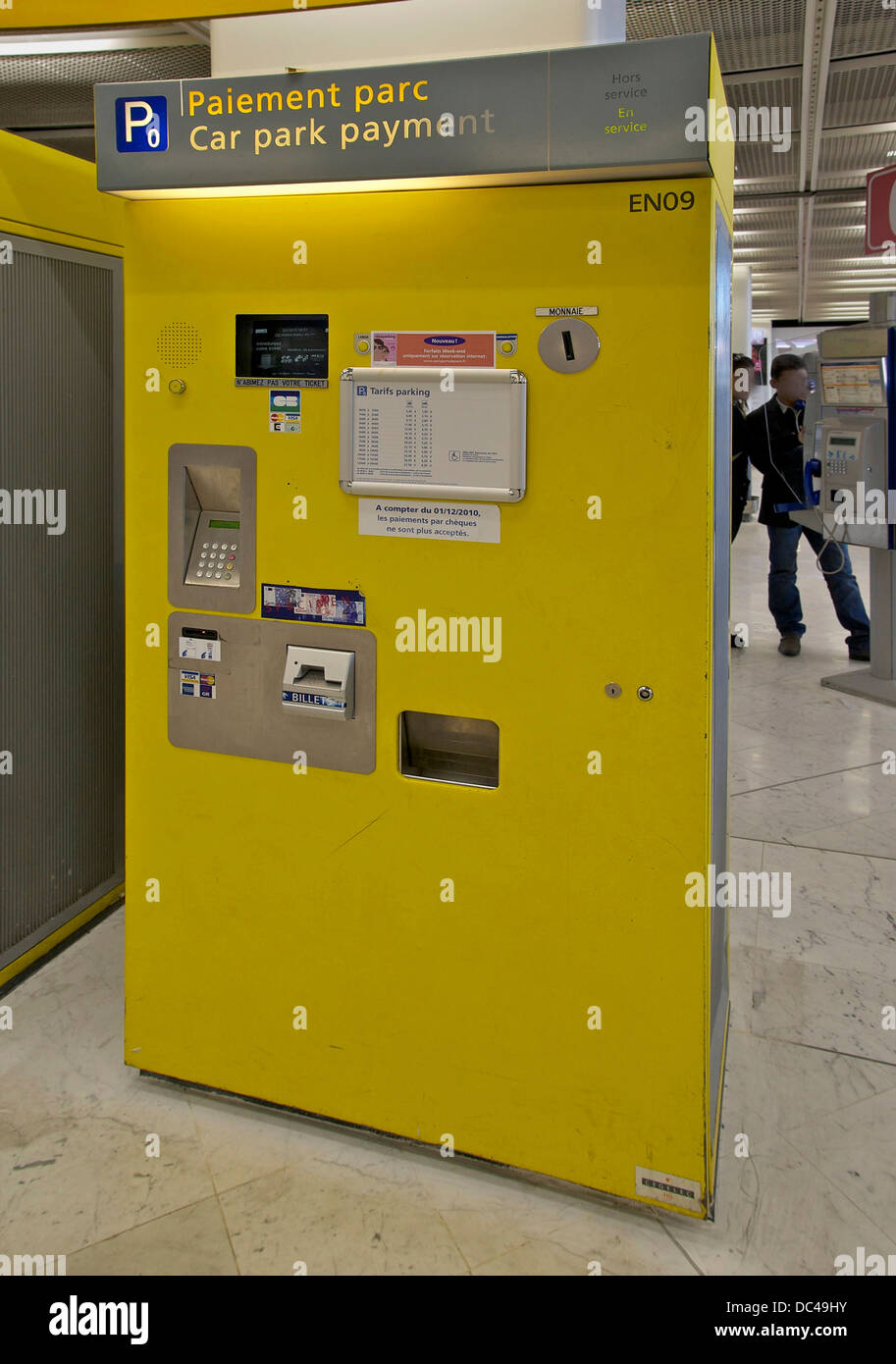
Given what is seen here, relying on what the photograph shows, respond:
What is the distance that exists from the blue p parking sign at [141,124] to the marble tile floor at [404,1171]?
200cm

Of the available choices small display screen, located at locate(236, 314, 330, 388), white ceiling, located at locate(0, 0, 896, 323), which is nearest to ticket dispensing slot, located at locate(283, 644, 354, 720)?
small display screen, located at locate(236, 314, 330, 388)

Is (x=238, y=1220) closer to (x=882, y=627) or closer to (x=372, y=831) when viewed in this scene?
(x=372, y=831)

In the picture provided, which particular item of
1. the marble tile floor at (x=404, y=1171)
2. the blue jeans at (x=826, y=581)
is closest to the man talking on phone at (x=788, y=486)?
the blue jeans at (x=826, y=581)

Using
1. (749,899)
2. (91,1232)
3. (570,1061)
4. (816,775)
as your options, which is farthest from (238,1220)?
(816,775)

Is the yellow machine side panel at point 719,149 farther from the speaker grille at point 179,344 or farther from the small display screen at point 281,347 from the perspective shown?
the speaker grille at point 179,344

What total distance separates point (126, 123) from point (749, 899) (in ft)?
9.21

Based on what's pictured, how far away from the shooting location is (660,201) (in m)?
1.85

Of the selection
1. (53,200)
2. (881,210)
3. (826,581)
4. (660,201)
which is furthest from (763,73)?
(660,201)

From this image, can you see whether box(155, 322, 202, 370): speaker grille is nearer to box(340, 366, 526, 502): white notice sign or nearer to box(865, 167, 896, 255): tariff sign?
box(340, 366, 526, 502): white notice sign

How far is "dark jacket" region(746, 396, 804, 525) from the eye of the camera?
6.75 metres

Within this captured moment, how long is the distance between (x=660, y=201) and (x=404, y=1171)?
75.3 inches

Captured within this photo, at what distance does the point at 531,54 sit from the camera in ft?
5.97

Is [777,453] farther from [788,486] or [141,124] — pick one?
[141,124]

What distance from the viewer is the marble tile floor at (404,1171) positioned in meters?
2.03
